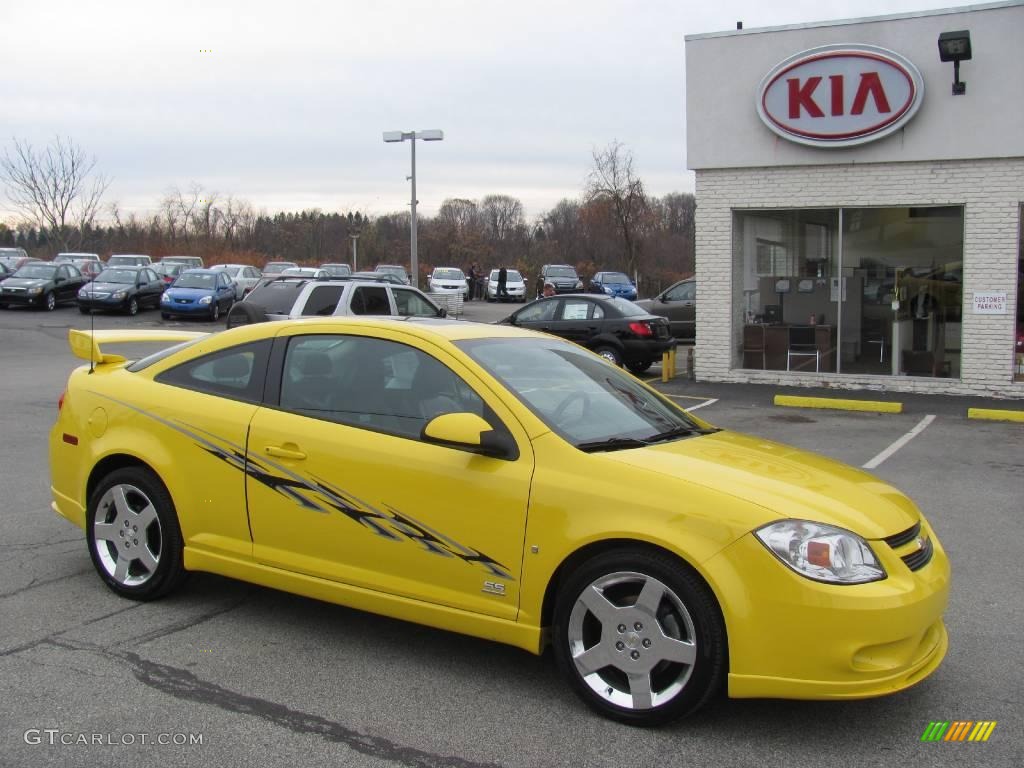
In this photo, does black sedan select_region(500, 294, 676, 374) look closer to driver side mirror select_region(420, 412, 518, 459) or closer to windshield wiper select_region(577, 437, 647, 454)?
windshield wiper select_region(577, 437, 647, 454)

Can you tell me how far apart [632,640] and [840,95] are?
12972 mm

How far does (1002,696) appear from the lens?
4047 mm

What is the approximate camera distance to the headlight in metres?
3.55

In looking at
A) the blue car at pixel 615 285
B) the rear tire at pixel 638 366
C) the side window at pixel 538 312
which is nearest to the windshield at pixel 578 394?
the rear tire at pixel 638 366

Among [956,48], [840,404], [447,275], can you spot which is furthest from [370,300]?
[447,275]

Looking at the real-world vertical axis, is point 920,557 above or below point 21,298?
below

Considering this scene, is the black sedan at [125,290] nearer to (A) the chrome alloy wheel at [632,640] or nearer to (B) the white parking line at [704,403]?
(B) the white parking line at [704,403]

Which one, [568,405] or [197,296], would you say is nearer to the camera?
[568,405]

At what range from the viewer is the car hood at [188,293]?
29469mm

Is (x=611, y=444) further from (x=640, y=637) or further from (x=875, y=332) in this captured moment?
(x=875, y=332)

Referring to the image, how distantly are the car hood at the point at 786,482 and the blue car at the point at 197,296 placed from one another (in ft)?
88.8

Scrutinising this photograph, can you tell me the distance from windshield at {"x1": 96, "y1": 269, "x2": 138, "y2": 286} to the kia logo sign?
899 inches

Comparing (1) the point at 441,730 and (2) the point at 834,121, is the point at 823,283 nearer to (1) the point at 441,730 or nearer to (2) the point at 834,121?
(2) the point at 834,121

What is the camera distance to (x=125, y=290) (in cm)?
3067
